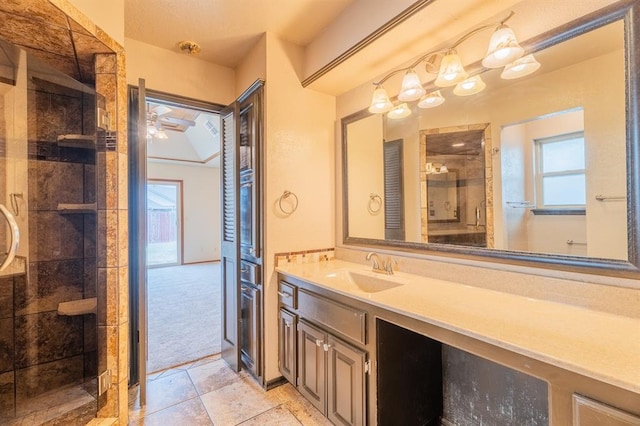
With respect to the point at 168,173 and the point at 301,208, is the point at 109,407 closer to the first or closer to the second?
the point at 301,208

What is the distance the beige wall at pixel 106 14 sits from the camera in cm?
131

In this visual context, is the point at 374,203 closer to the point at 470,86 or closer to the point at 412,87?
the point at 412,87

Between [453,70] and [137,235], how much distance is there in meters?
2.42

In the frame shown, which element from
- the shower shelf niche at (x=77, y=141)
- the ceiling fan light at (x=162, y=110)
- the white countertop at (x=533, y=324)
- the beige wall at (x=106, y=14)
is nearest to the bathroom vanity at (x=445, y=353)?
the white countertop at (x=533, y=324)

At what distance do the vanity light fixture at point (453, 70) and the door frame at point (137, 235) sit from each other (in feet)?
5.52

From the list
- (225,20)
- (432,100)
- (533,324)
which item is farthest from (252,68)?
(533,324)

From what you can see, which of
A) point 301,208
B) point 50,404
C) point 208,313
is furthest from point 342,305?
point 208,313

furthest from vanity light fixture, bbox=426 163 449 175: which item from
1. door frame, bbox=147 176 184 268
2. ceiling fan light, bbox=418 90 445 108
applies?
door frame, bbox=147 176 184 268

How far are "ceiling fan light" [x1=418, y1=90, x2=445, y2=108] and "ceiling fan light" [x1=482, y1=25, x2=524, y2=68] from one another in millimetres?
401

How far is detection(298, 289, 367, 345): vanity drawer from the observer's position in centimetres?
147

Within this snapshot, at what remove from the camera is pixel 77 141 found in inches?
66.2

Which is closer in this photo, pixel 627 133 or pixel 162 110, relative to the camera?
pixel 627 133

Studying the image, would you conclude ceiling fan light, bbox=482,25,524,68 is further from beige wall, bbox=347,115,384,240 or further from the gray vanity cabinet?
the gray vanity cabinet

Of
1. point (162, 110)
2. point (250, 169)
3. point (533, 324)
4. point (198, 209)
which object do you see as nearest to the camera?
point (533, 324)
